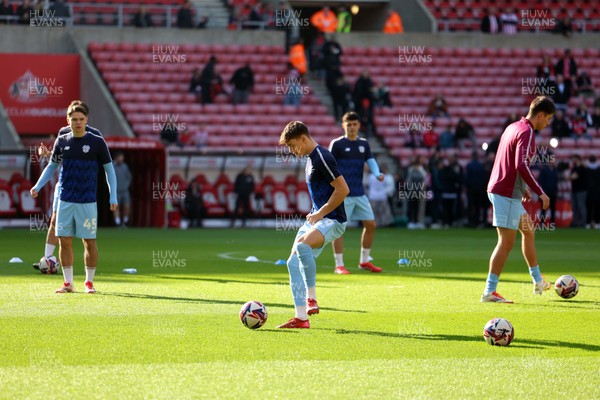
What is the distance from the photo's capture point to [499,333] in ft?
32.6

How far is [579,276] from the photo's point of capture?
17078mm

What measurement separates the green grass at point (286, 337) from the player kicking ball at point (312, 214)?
0.37 metres

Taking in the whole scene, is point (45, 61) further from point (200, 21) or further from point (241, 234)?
point (241, 234)

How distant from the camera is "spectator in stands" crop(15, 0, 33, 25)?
3700 centimetres

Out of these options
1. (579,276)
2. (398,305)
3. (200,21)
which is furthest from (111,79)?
(398,305)

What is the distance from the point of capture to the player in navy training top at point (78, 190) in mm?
14172

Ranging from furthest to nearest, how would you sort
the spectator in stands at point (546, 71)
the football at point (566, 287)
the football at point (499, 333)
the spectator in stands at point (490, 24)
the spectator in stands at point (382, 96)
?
1. the spectator in stands at point (490, 24)
2. the spectator in stands at point (546, 71)
3. the spectator in stands at point (382, 96)
4. the football at point (566, 287)
5. the football at point (499, 333)

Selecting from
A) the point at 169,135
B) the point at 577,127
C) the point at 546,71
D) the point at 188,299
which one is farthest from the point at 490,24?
the point at 188,299

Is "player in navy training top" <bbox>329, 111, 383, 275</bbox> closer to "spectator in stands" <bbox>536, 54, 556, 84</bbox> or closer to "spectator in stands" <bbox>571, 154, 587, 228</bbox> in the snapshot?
"spectator in stands" <bbox>571, 154, 587, 228</bbox>

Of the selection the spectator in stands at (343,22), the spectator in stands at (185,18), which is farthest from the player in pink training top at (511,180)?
the spectator in stands at (343,22)

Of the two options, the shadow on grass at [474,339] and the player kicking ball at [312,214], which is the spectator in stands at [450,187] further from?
the shadow on grass at [474,339]

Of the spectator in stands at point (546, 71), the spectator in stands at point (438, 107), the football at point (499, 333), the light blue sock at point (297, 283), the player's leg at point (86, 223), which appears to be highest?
the spectator in stands at point (546, 71)

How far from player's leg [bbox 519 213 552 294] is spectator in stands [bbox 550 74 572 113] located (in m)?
25.5

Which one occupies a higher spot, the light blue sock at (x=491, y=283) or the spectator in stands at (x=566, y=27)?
the spectator in stands at (x=566, y=27)
